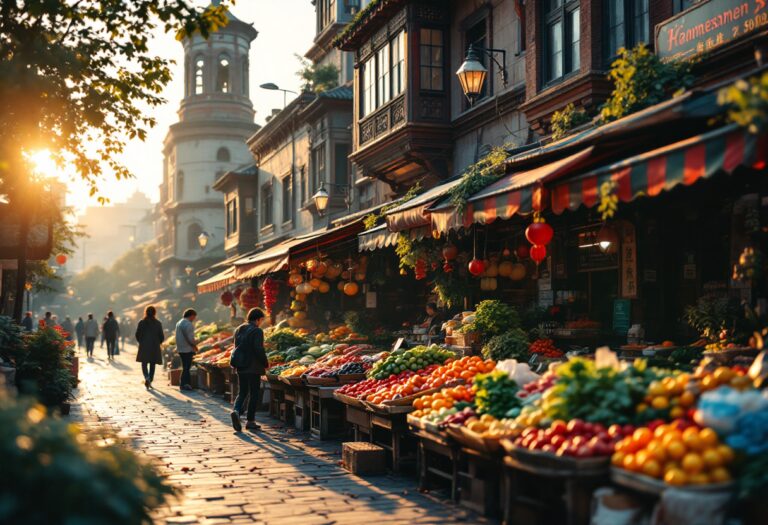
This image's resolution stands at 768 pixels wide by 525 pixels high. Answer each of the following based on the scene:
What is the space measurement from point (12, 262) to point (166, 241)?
49220mm

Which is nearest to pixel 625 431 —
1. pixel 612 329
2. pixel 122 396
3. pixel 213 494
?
pixel 213 494

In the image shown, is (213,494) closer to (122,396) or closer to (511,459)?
(511,459)

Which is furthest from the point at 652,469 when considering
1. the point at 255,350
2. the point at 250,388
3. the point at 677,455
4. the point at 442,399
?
the point at 250,388

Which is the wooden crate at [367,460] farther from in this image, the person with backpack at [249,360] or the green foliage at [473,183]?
the person with backpack at [249,360]

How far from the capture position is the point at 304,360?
15.7 m

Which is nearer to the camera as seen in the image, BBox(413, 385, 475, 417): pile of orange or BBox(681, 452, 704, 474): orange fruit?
BBox(681, 452, 704, 474): orange fruit

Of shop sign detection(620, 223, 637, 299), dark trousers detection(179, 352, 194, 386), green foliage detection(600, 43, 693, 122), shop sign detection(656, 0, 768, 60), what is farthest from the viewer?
dark trousers detection(179, 352, 194, 386)

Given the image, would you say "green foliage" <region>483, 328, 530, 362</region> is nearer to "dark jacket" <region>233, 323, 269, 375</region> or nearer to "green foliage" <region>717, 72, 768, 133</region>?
"dark jacket" <region>233, 323, 269, 375</region>

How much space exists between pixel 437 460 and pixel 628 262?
4606 mm

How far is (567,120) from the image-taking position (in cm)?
1375

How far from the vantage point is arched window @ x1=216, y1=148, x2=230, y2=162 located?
61.8 meters

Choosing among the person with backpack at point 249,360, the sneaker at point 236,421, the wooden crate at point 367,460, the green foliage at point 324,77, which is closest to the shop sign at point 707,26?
the wooden crate at point 367,460

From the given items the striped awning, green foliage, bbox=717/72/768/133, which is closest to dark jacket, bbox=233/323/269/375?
green foliage, bbox=717/72/768/133

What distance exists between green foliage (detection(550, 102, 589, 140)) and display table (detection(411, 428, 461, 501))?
6416 mm
